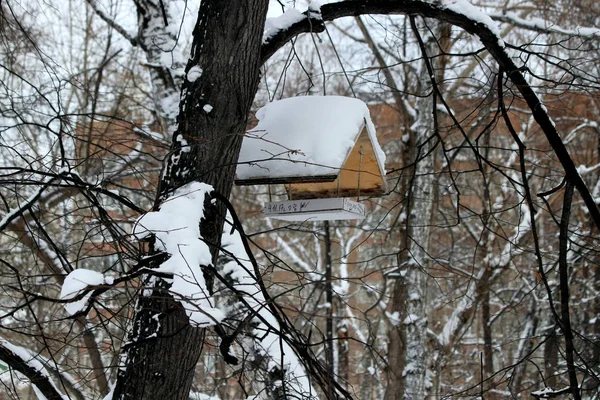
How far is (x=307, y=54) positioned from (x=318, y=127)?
11.4 meters

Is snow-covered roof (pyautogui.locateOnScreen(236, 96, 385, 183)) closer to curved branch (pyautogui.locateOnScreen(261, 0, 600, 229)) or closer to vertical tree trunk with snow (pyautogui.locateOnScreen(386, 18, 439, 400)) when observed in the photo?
curved branch (pyautogui.locateOnScreen(261, 0, 600, 229))

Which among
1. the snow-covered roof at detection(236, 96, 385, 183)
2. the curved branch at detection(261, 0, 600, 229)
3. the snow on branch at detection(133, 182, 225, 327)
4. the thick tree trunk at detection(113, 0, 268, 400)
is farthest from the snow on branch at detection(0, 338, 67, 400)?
the curved branch at detection(261, 0, 600, 229)

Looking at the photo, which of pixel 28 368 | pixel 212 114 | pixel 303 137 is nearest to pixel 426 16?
pixel 303 137

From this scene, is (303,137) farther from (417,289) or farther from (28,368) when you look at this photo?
(417,289)

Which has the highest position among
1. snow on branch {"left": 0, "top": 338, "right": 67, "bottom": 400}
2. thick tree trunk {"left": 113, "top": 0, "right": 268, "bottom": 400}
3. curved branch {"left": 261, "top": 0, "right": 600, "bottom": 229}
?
curved branch {"left": 261, "top": 0, "right": 600, "bottom": 229}

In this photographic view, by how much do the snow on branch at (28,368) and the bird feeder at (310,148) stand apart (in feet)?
4.67

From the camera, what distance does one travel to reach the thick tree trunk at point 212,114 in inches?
98.0

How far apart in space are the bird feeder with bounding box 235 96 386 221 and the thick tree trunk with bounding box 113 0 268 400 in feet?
0.59

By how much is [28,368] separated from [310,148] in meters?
1.82

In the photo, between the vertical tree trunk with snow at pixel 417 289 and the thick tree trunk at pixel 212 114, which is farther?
the vertical tree trunk with snow at pixel 417 289

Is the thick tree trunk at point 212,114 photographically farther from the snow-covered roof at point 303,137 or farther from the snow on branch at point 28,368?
the snow on branch at point 28,368

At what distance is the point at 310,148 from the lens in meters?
2.91

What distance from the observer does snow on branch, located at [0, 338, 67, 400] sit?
3086 millimetres

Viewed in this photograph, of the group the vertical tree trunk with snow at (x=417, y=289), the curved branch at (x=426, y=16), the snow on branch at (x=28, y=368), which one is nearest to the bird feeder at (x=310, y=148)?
the curved branch at (x=426, y=16)
